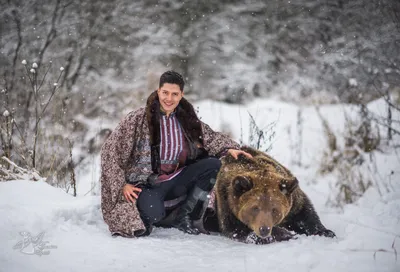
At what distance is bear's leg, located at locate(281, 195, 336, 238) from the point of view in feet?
10.9

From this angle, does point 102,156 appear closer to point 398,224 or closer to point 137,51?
point 398,224

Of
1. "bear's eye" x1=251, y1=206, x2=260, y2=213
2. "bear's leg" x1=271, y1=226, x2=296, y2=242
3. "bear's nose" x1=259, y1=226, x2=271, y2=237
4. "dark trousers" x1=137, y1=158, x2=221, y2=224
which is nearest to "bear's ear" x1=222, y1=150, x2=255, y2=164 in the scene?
"dark trousers" x1=137, y1=158, x2=221, y2=224

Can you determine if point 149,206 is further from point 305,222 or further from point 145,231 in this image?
point 305,222

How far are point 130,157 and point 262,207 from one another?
122 centimetres

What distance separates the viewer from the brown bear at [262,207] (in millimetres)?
3191

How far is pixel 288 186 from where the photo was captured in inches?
130

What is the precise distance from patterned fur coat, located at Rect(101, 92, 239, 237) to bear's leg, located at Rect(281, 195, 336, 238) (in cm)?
114

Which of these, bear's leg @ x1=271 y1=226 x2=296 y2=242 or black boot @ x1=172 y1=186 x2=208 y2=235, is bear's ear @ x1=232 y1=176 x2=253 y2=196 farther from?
bear's leg @ x1=271 y1=226 x2=296 y2=242

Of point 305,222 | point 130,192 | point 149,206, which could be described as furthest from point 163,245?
point 305,222

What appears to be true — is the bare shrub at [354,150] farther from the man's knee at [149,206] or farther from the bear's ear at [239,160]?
the man's knee at [149,206]

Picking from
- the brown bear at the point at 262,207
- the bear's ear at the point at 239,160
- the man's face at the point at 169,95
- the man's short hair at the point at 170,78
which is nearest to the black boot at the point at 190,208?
the brown bear at the point at 262,207

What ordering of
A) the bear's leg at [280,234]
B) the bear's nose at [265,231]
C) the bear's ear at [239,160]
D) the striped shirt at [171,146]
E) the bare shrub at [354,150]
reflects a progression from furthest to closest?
1. the bare shrub at [354,150]
2. the bear's ear at [239,160]
3. the striped shirt at [171,146]
4. the bear's leg at [280,234]
5. the bear's nose at [265,231]

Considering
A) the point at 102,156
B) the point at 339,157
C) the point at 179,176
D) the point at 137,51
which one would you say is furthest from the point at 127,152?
the point at 137,51

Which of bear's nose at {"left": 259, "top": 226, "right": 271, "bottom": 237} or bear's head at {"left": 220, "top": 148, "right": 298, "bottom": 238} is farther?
bear's head at {"left": 220, "top": 148, "right": 298, "bottom": 238}
